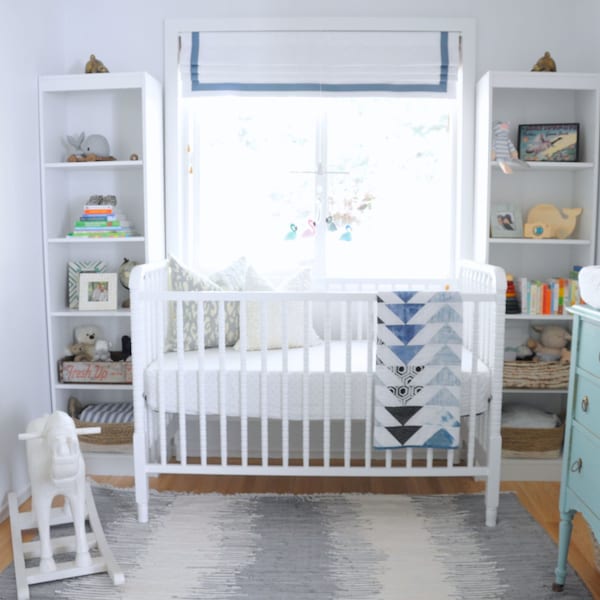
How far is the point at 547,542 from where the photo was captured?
223 centimetres

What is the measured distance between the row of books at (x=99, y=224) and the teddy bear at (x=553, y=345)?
1902 mm

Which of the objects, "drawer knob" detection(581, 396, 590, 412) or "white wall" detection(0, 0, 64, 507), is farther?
"white wall" detection(0, 0, 64, 507)

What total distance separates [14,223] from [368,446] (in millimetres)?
1602

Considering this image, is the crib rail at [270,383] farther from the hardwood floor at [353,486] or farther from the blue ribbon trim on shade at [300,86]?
the blue ribbon trim on shade at [300,86]

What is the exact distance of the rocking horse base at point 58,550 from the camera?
1.95 metres

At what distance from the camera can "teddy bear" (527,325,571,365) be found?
2896 millimetres

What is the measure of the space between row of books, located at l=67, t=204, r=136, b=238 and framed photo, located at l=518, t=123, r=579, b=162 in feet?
5.92

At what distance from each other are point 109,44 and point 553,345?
2.42 meters

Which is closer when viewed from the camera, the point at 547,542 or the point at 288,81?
the point at 547,542

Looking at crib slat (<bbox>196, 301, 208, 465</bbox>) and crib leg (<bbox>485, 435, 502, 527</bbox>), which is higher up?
crib slat (<bbox>196, 301, 208, 465</bbox>)

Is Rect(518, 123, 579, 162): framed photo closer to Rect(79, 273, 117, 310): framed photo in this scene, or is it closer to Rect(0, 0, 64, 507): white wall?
Rect(79, 273, 117, 310): framed photo

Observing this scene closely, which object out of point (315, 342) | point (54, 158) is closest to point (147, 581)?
point (315, 342)

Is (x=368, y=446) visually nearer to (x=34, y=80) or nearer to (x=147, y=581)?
(x=147, y=581)

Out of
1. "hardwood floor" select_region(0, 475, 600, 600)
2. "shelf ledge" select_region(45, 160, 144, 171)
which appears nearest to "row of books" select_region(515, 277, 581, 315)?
"hardwood floor" select_region(0, 475, 600, 600)
